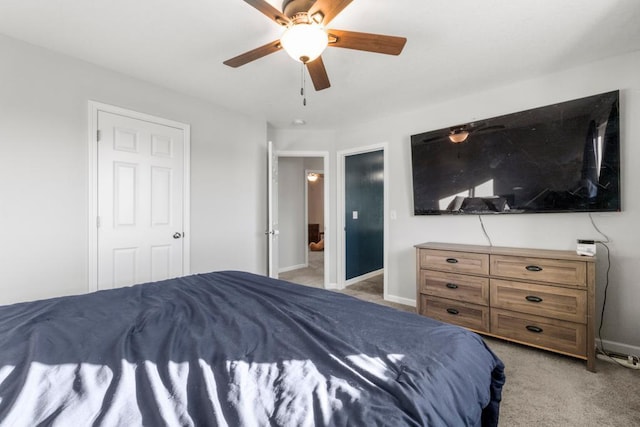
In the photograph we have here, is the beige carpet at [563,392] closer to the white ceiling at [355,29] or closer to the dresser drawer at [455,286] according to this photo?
the dresser drawer at [455,286]

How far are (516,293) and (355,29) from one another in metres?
2.40

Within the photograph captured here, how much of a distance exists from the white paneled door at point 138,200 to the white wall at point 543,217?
2.54 metres

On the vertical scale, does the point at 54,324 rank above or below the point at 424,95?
below

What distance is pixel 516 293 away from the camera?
7.84ft

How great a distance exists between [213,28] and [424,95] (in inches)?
84.8

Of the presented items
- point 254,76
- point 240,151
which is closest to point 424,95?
point 254,76

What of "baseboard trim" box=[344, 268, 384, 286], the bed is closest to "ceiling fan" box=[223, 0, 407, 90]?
the bed

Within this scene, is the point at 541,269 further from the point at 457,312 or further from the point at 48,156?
the point at 48,156

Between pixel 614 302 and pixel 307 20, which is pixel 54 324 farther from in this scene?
pixel 614 302

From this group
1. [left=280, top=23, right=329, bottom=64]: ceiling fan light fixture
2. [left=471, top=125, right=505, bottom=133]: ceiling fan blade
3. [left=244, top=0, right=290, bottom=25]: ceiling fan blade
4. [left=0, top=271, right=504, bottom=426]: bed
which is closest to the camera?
[left=0, top=271, right=504, bottom=426]: bed

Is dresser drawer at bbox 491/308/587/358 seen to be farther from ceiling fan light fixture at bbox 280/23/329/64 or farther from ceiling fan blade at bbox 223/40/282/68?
ceiling fan blade at bbox 223/40/282/68

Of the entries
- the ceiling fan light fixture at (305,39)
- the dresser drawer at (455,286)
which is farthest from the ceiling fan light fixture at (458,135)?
the ceiling fan light fixture at (305,39)

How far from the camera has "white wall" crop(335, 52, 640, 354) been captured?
2279mm

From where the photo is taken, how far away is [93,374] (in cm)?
86
